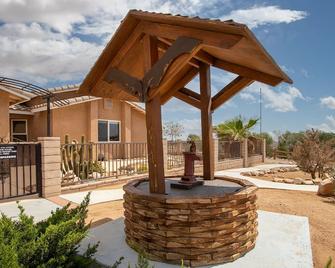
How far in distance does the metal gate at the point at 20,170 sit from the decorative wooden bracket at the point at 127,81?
15.7 feet

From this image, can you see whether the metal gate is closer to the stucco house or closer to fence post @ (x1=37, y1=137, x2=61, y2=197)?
fence post @ (x1=37, y1=137, x2=61, y2=197)

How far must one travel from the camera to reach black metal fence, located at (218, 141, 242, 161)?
1748 centimetres

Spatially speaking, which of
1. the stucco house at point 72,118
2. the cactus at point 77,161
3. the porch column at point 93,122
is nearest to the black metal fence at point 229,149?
the stucco house at point 72,118

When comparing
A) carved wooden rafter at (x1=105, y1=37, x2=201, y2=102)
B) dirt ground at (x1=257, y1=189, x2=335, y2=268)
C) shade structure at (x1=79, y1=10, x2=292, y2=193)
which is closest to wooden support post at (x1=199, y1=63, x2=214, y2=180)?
shade structure at (x1=79, y1=10, x2=292, y2=193)

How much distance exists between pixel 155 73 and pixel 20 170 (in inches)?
266

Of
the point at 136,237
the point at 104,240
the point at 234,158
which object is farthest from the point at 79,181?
the point at 234,158

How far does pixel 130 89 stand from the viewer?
4398mm

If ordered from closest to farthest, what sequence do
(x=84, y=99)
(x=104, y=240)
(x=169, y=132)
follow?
(x=104, y=240) → (x=84, y=99) → (x=169, y=132)

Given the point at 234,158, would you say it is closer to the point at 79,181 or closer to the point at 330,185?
the point at 330,185

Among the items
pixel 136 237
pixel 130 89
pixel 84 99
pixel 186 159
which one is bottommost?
pixel 136 237

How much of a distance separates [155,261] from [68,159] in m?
7.21

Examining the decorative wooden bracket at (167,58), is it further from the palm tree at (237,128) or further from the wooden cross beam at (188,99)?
the palm tree at (237,128)

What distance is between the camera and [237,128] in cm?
2034

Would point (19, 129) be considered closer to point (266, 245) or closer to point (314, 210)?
point (314, 210)
